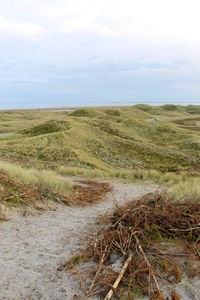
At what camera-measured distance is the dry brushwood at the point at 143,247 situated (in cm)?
294

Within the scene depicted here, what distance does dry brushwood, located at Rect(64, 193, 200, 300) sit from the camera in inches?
116

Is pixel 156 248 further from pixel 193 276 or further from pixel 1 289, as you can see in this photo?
pixel 1 289

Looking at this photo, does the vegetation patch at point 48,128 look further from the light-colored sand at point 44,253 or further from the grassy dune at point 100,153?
the light-colored sand at point 44,253

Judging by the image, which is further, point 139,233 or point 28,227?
point 28,227

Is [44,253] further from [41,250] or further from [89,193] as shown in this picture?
[89,193]

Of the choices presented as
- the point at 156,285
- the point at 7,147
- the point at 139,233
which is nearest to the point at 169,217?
the point at 139,233

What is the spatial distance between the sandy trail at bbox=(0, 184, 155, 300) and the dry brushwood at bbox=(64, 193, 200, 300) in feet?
1.46

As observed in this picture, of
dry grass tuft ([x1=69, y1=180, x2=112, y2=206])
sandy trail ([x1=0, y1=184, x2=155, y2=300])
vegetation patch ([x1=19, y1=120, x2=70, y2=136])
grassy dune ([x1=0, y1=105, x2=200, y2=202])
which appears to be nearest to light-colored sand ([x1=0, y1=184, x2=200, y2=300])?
sandy trail ([x1=0, y1=184, x2=155, y2=300])

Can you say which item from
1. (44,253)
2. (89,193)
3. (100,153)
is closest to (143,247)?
(44,253)

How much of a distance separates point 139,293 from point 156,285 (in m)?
0.22

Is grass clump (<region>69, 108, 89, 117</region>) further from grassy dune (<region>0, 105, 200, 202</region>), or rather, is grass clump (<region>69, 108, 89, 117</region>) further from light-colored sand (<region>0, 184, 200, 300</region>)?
light-colored sand (<region>0, 184, 200, 300</region>)

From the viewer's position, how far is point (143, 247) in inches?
144

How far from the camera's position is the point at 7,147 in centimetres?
2142

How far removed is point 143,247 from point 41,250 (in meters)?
1.73
